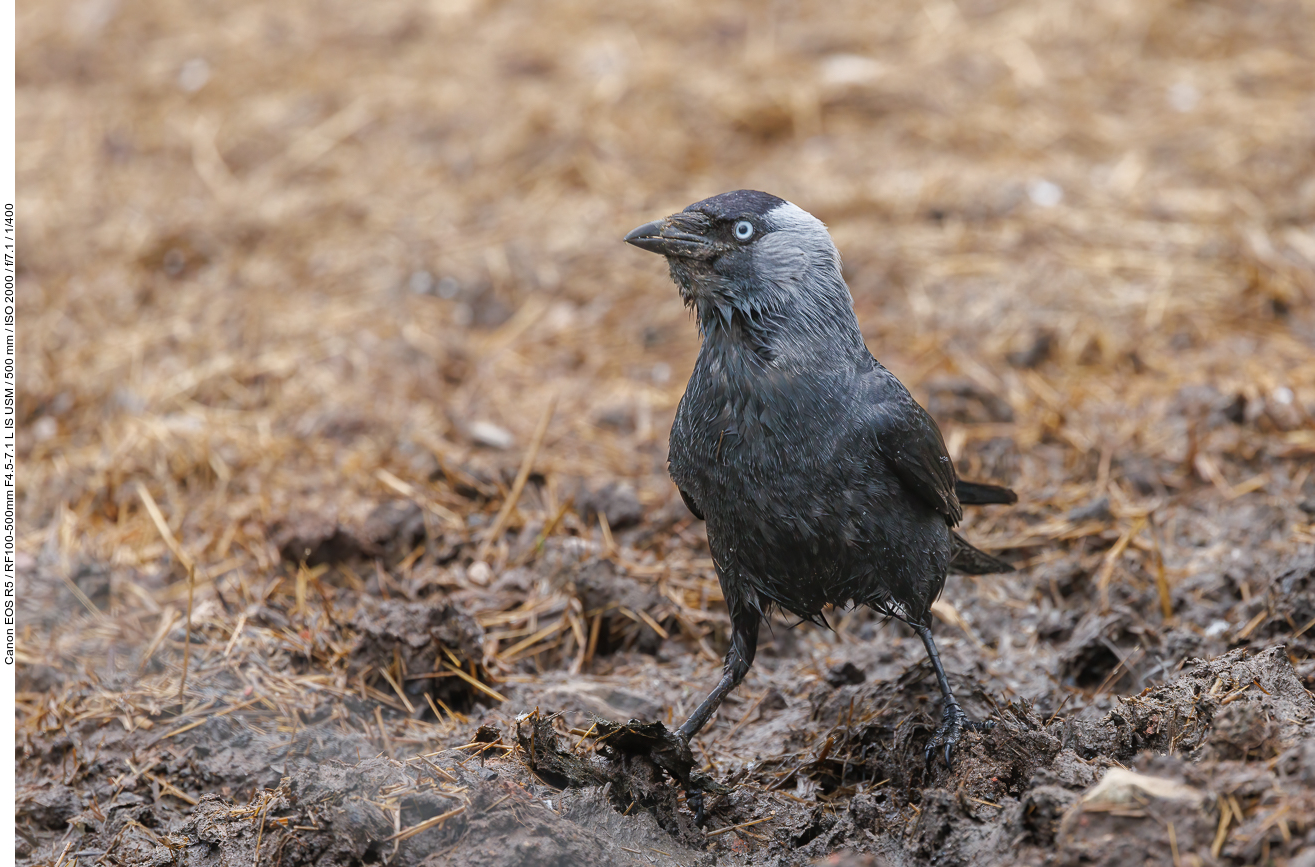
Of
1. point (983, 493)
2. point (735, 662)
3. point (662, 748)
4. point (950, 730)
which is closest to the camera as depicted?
point (662, 748)

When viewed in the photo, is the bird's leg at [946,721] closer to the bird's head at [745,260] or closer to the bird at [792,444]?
the bird at [792,444]

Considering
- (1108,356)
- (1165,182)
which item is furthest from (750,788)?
(1165,182)

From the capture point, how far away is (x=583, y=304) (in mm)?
6797

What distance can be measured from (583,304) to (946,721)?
161 inches

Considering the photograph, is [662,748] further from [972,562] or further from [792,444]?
[972,562]

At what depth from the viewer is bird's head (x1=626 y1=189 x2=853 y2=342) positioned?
331 centimetres

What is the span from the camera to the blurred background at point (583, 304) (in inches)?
168

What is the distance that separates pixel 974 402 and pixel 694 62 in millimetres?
4804

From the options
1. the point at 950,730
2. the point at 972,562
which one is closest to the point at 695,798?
the point at 950,730

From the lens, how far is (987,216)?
23.6ft

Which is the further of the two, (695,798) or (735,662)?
(735,662)

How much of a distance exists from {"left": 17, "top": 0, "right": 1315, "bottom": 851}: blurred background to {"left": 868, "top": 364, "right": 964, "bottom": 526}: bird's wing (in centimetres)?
88

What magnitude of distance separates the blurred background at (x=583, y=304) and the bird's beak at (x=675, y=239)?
1395 millimetres

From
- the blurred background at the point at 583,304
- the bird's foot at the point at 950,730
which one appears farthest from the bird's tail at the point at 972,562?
the bird's foot at the point at 950,730
